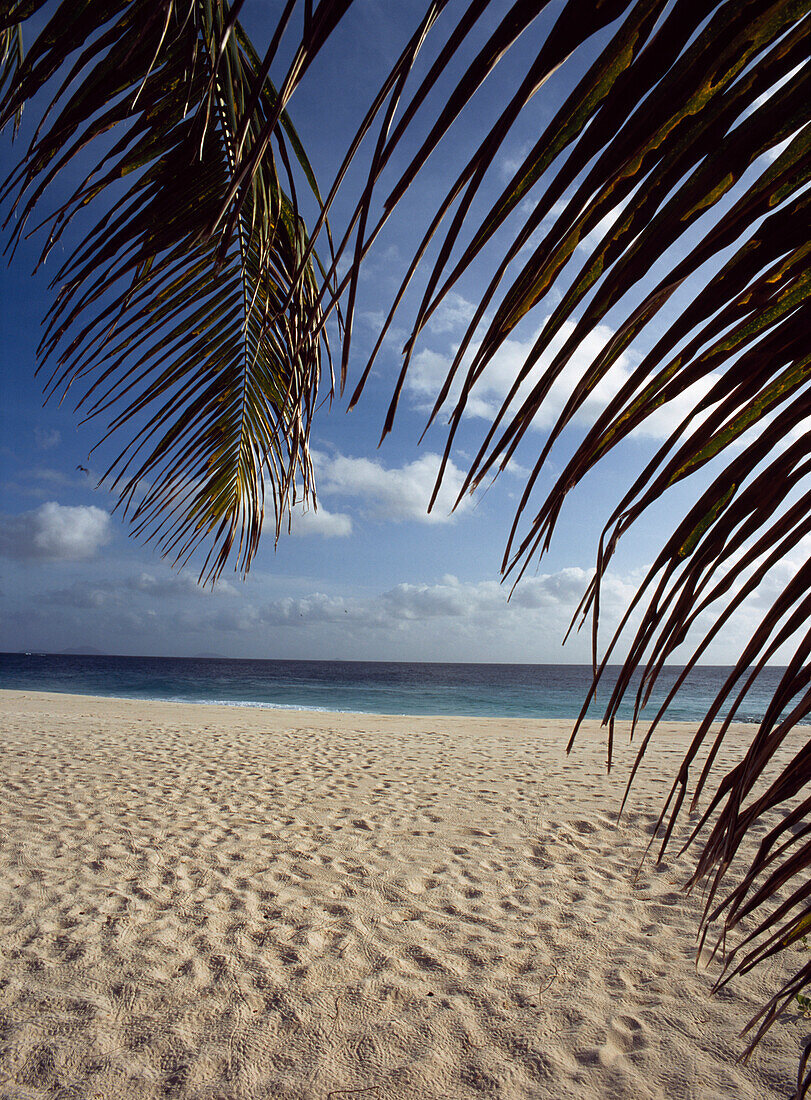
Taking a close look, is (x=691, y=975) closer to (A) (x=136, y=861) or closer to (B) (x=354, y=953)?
(B) (x=354, y=953)

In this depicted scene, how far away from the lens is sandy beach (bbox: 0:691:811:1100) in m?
2.53

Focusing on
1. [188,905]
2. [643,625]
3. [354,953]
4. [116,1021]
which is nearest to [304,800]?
[188,905]

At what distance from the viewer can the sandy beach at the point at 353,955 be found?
2.53m

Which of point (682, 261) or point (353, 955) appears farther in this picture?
point (353, 955)

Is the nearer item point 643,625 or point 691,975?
point 643,625

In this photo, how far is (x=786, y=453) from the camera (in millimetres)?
605

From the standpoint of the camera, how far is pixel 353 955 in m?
3.34

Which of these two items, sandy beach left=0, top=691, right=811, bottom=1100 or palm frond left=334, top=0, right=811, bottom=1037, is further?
sandy beach left=0, top=691, right=811, bottom=1100

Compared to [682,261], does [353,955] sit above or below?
below

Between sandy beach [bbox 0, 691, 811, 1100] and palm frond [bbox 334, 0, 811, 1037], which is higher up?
palm frond [bbox 334, 0, 811, 1037]

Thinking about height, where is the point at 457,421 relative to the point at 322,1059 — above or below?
above

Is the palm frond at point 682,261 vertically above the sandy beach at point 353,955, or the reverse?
the palm frond at point 682,261

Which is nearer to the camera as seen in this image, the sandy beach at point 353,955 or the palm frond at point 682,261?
the palm frond at point 682,261

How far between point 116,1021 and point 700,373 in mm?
3481
